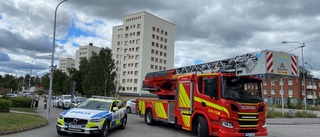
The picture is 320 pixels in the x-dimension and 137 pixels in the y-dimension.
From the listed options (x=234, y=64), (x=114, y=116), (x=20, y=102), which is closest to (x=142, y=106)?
(x=114, y=116)

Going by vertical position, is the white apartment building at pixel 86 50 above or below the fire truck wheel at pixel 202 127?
above

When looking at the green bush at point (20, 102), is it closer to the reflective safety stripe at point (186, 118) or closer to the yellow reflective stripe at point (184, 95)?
the yellow reflective stripe at point (184, 95)

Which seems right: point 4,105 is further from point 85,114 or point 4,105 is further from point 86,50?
point 86,50

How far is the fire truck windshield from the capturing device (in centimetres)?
991

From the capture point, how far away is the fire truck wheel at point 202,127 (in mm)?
10238

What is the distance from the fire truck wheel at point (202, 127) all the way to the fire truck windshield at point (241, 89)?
139 cm

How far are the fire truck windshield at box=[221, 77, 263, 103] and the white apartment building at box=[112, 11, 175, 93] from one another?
64.6 meters

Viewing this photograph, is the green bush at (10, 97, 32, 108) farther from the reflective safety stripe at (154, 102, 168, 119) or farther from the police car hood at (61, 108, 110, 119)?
the police car hood at (61, 108, 110, 119)

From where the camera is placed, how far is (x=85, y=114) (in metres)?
9.88

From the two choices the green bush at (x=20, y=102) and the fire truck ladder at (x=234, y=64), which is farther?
the green bush at (x=20, y=102)

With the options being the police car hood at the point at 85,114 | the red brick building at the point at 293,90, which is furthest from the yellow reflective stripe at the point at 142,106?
the red brick building at the point at 293,90

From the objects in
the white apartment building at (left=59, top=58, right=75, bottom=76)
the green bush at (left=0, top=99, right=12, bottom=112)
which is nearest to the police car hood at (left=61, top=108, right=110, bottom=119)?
the green bush at (left=0, top=99, right=12, bottom=112)

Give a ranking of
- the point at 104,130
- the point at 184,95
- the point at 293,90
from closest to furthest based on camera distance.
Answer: the point at 104,130 < the point at 184,95 < the point at 293,90

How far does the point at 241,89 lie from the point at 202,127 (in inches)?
85.3
